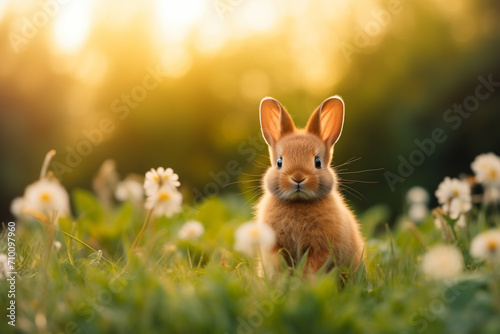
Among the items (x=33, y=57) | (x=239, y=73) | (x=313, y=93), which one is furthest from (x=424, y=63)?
(x=33, y=57)

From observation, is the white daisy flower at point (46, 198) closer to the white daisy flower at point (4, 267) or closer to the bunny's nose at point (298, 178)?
the white daisy flower at point (4, 267)

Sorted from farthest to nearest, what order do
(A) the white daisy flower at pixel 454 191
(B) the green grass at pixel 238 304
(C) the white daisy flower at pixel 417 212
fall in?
1. (C) the white daisy flower at pixel 417 212
2. (A) the white daisy flower at pixel 454 191
3. (B) the green grass at pixel 238 304

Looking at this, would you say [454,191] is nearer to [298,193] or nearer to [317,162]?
[317,162]

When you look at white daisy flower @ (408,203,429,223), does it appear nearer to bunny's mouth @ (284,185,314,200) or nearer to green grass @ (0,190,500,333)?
bunny's mouth @ (284,185,314,200)

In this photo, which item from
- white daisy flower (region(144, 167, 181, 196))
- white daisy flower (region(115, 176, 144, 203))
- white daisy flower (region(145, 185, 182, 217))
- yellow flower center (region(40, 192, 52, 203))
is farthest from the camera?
white daisy flower (region(115, 176, 144, 203))

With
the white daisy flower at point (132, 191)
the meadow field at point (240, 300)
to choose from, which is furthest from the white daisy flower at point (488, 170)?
the white daisy flower at point (132, 191)

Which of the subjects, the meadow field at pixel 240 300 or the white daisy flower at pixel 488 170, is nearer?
the meadow field at pixel 240 300

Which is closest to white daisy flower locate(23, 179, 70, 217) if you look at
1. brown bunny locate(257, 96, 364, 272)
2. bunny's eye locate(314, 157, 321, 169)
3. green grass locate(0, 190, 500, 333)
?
green grass locate(0, 190, 500, 333)

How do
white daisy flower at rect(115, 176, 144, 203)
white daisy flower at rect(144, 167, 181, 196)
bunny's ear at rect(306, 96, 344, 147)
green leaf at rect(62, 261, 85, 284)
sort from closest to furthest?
white daisy flower at rect(144, 167, 181, 196) < green leaf at rect(62, 261, 85, 284) < bunny's ear at rect(306, 96, 344, 147) < white daisy flower at rect(115, 176, 144, 203)
